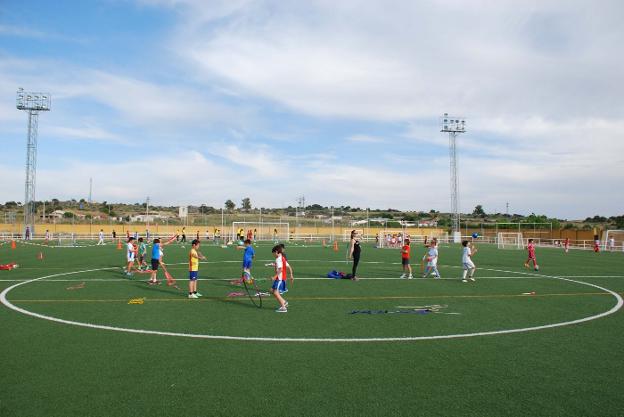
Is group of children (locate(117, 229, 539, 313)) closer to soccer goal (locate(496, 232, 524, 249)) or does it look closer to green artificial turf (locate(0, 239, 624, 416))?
green artificial turf (locate(0, 239, 624, 416))

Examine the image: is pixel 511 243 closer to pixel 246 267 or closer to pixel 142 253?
pixel 142 253

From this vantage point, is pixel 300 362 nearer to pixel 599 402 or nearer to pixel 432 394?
pixel 432 394

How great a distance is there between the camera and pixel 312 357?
28.0ft

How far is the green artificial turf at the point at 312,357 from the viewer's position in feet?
20.9

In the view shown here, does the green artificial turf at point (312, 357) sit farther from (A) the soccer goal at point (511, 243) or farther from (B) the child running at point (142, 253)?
(A) the soccer goal at point (511, 243)

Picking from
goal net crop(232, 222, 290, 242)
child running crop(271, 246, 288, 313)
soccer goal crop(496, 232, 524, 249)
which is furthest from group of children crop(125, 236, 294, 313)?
goal net crop(232, 222, 290, 242)

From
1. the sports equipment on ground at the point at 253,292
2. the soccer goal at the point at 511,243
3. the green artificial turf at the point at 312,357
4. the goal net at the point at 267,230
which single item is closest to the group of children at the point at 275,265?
the sports equipment on ground at the point at 253,292

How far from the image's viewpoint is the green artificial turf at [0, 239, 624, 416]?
638cm

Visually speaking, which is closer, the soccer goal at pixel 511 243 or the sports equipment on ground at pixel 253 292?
the sports equipment on ground at pixel 253 292

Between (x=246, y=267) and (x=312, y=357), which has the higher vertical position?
(x=246, y=267)

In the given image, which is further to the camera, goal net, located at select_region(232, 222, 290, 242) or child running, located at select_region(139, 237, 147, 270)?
goal net, located at select_region(232, 222, 290, 242)

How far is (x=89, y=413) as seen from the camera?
19.7 feet

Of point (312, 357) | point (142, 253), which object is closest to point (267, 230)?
point (142, 253)

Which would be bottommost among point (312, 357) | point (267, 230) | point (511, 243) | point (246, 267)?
point (312, 357)
